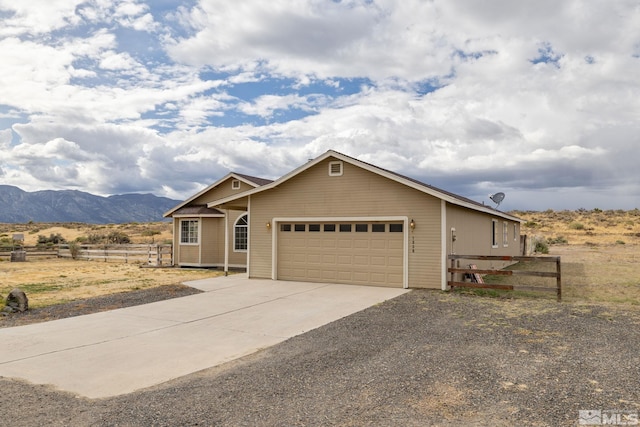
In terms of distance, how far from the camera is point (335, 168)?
16250 mm

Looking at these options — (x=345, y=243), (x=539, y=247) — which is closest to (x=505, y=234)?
(x=539, y=247)

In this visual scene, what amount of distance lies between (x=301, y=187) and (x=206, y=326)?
821 centimetres

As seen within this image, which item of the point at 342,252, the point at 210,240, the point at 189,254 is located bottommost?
the point at 189,254

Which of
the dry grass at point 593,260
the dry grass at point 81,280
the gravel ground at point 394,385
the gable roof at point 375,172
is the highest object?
the gable roof at point 375,172

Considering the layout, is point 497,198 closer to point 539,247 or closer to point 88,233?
point 539,247

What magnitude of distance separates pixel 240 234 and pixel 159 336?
1368cm

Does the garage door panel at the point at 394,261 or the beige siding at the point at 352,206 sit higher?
the beige siding at the point at 352,206

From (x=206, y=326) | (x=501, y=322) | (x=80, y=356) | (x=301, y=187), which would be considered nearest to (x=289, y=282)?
(x=301, y=187)

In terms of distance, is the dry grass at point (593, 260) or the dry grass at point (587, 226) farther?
the dry grass at point (587, 226)

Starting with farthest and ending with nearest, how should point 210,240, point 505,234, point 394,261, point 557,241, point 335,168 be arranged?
point 557,241, point 505,234, point 210,240, point 335,168, point 394,261

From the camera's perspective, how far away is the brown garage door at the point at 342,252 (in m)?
15.3

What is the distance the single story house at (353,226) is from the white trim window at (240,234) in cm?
271

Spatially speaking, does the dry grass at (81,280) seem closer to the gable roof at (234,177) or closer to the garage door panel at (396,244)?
the gable roof at (234,177)

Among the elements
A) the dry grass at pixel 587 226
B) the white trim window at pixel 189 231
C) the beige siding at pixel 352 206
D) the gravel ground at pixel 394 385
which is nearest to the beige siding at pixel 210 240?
the white trim window at pixel 189 231
